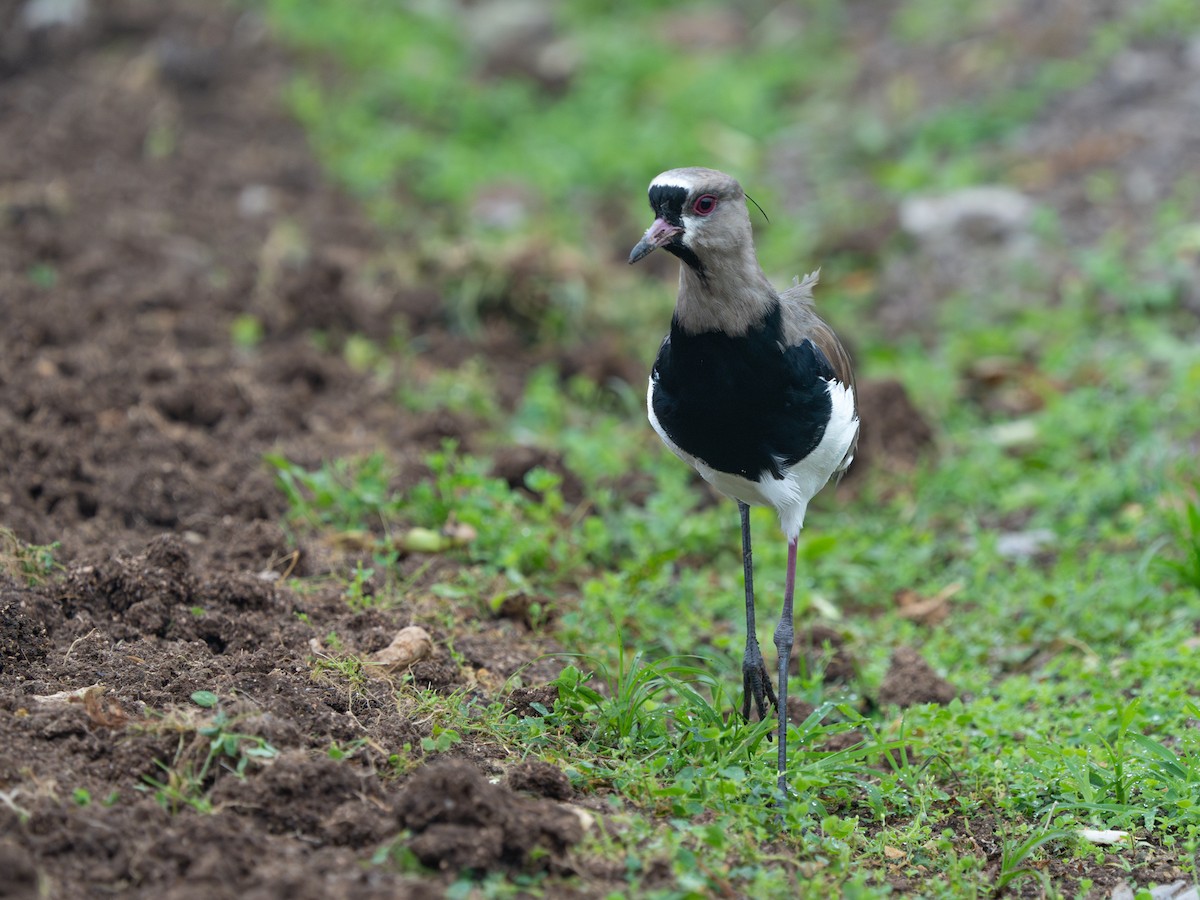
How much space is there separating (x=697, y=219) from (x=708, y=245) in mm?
77

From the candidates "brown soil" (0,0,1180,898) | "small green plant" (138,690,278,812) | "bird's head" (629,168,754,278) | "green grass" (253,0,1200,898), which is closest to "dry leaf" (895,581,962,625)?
"green grass" (253,0,1200,898)

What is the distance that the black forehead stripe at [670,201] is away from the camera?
362 cm

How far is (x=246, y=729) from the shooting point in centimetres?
330

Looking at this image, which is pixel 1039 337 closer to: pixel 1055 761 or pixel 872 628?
pixel 872 628

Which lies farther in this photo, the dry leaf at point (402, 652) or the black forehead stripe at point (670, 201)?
the dry leaf at point (402, 652)

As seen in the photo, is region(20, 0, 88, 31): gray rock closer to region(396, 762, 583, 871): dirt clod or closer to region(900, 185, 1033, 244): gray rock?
region(900, 185, 1033, 244): gray rock

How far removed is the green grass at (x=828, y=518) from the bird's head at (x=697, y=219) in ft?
3.92

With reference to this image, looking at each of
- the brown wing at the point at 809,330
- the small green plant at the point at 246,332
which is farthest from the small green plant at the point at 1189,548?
the small green plant at the point at 246,332

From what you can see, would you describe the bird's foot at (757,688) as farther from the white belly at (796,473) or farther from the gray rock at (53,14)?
the gray rock at (53,14)

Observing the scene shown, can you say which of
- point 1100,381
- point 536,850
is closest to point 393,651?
point 536,850

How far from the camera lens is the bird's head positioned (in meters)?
3.63

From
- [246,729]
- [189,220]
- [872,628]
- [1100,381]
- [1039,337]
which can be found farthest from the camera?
[189,220]

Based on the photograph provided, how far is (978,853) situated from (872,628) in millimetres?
1607

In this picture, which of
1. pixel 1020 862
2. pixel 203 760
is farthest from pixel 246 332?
pixel 1020 862
